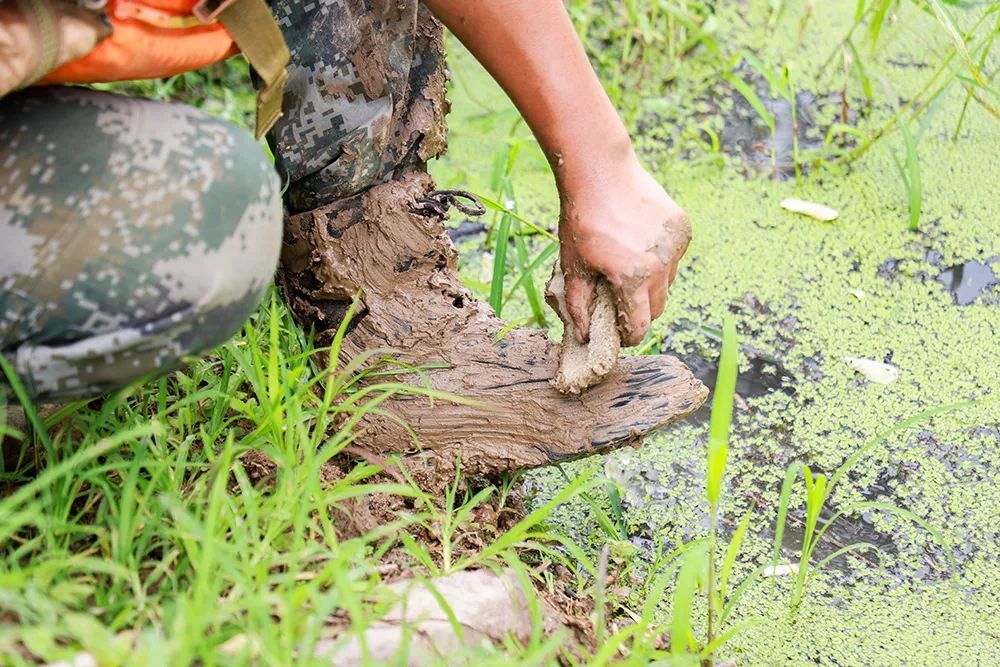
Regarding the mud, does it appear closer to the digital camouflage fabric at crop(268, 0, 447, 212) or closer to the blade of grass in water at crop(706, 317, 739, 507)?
the blade of grass in water at crop(706, 317, 739, 507)

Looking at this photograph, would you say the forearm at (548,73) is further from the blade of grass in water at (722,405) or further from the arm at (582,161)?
the blade of grass in water at (722,405)

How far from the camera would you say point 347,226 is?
1.38 m

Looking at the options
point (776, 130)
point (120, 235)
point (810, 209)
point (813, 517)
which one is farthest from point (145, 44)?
point (776, 130)

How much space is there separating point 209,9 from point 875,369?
47.9 inches

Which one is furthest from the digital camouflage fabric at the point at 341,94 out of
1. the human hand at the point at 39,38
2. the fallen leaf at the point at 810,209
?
the fallen leaf at the point at 810,209

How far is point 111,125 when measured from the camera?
1.00 meters

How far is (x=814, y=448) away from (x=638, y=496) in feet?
0.99

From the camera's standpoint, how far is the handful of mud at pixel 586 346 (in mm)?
1283

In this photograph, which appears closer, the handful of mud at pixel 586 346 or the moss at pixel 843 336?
the handful of mud at pixel 586 346

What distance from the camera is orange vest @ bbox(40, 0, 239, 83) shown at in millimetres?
977

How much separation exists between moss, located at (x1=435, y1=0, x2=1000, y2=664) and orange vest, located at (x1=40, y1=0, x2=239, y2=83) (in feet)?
2.62

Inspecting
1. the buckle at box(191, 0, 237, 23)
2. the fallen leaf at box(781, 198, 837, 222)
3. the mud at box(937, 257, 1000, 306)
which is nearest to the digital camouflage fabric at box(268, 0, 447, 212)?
the buckle at box(191, 0, 237, 23)

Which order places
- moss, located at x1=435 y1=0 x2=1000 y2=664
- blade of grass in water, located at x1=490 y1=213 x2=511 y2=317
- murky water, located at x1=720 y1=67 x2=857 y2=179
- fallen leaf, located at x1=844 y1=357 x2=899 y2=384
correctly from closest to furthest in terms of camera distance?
1. moss, located at x1=435 y1=0 x2=1000 y2=664
2. blade of grass in water, located at x1=490 y1=213 x2=511 y2=317
3. fallen leaf, located at x1=844 y1=357 x2=899 y2=384
4. murky water, located at x1=720 y1=67 x2=857 y2=179

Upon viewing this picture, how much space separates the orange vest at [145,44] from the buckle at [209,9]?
10 mm
